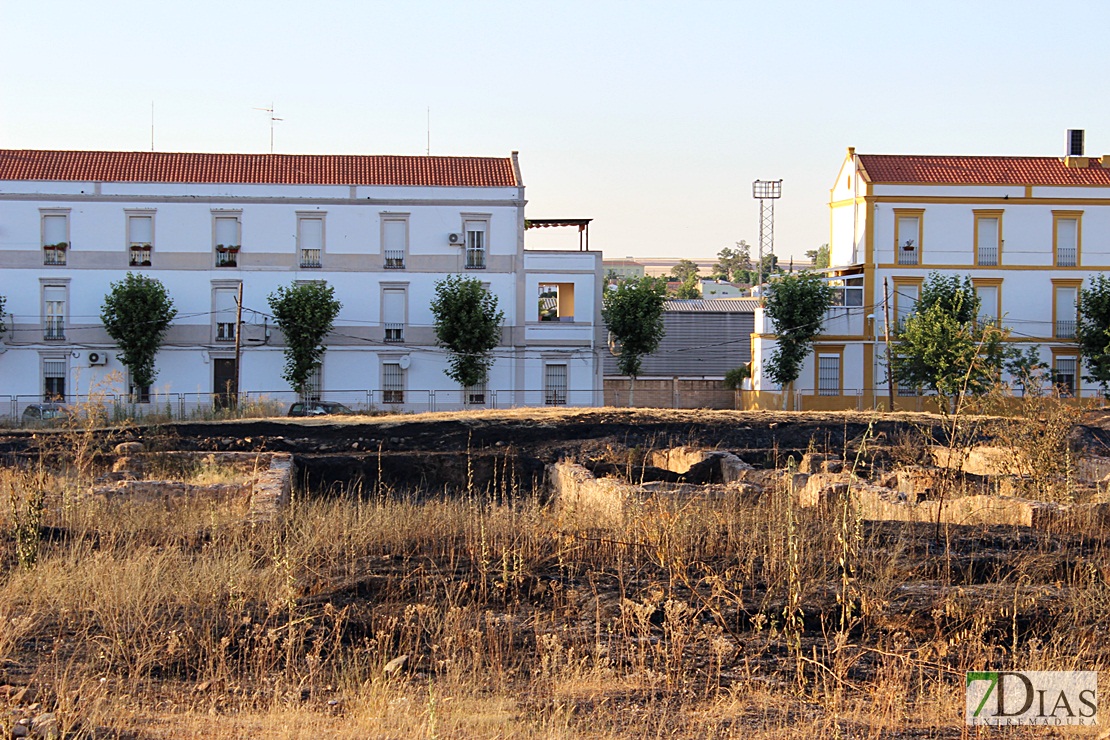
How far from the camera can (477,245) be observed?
43.9 metres

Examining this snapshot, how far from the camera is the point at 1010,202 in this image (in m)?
45.2

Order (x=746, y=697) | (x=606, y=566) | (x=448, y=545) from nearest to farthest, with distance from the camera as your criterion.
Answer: (x=746, y=697) < (x=606, y=566) < (x=448, y=545)

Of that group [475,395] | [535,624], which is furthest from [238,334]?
[535,624]

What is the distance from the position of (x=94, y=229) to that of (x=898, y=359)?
2905 centimetres

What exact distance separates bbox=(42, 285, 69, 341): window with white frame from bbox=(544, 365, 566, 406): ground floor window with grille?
17.3 meters

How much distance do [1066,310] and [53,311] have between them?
3776cm

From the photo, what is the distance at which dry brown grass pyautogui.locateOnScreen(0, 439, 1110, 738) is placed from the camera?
21.5 feet

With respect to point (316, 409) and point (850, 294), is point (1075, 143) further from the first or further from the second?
point (316, 409)

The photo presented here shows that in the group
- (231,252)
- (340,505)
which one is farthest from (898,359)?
(340,505)

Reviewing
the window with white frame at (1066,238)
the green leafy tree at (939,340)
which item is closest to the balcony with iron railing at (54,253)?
the green leafy tree at (939,340)

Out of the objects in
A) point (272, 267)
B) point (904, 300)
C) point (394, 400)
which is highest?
point (272, 267)

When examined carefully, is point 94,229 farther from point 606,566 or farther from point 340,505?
point 606,566

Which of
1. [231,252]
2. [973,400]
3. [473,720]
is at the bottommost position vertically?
[473,720]

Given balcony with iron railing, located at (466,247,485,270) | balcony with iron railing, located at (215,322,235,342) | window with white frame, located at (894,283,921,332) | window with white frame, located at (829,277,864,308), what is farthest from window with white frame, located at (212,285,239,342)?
window with white frame, located at (894,283,921,332)
